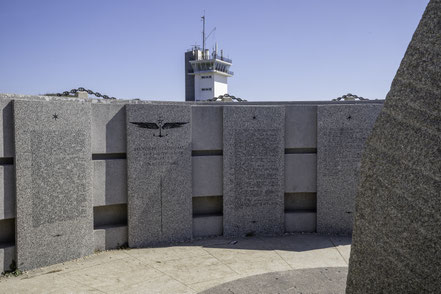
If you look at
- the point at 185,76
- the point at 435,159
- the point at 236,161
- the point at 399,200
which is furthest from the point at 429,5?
the point at 185,76

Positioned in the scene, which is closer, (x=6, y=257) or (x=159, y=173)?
(x=6, y=257)

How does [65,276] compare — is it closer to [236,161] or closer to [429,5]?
[236,161]

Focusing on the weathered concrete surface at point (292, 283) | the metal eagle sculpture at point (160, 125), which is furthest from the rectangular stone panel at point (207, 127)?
the weathered concrete surface at point (292, 283)

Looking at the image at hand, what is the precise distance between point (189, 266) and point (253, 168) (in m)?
2.82

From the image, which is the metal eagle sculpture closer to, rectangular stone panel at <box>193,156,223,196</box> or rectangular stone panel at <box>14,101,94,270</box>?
rectangular stone panel at <box>193,156,223,196</box>

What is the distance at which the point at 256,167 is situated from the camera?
28.6ft

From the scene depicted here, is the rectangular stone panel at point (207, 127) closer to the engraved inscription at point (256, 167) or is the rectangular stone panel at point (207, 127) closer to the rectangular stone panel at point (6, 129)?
the engraved inscription at point (256, 167)

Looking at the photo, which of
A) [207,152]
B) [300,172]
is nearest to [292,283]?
[300,172]

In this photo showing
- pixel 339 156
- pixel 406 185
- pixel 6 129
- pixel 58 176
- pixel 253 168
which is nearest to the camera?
pixel 406 185

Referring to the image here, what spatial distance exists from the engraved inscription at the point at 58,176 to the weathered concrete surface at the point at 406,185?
5550 millimetres

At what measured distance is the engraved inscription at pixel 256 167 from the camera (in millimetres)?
8641

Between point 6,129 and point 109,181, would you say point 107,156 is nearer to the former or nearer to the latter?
point 109,181

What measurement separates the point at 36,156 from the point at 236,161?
13.4 ft

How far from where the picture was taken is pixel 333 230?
29.6 ft
